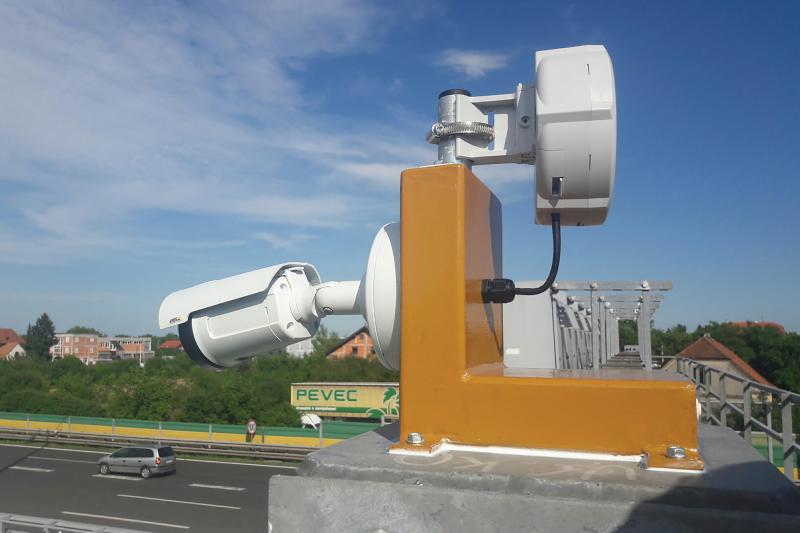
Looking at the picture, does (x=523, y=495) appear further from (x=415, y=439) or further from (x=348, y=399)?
(x=348, y=399)

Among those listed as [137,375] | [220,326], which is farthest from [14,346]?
[220,326]

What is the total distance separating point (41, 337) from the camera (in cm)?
10381

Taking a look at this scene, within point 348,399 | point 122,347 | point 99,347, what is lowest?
point 122,347

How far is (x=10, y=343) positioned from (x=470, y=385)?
13427 cm

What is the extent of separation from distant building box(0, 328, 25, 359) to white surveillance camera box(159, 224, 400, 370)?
390 ft

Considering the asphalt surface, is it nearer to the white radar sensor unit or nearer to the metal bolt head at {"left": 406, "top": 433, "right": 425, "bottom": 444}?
the metal bolt head at {"left": 406, "top": 433, "right": 425, "bottom": 444}

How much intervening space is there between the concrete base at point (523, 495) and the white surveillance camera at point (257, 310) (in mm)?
763

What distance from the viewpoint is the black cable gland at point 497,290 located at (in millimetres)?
2945

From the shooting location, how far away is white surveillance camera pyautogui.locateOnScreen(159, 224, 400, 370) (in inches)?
126

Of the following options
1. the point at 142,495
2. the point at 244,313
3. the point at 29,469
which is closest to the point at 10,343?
the point at 29,469

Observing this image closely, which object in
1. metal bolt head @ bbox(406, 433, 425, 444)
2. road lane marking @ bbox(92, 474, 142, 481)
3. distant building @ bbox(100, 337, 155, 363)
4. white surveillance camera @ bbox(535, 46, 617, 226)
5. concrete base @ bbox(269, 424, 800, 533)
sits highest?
white surveillance camera @ bbox(535, 46, 617, 226)

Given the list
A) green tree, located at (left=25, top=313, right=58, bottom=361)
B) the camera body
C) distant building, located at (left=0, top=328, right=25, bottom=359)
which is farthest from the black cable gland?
distant building, located at (left=0, top=328, right=25, bottom=359)

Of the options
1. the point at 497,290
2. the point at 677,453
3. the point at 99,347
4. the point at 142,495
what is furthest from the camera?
the point at 99,347

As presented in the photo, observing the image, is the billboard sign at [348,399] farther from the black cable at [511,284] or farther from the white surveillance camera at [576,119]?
the white surveillance camera at [576,119]
